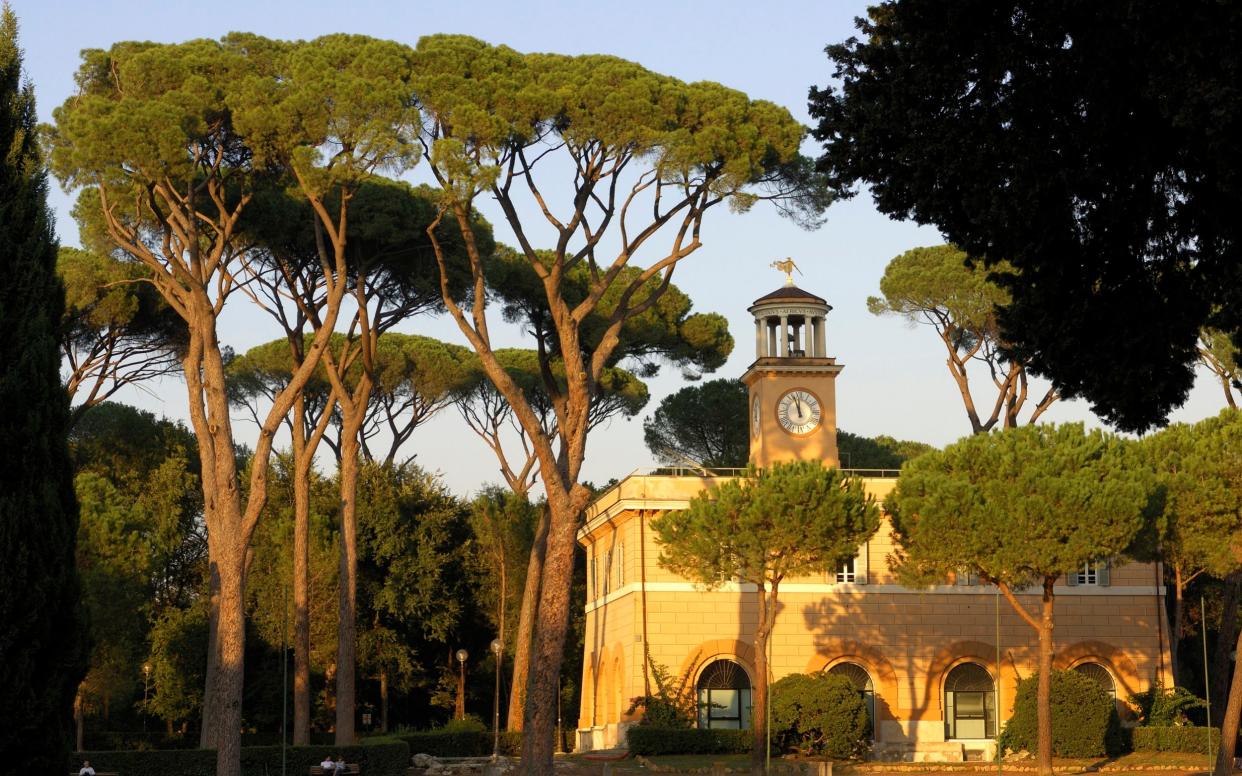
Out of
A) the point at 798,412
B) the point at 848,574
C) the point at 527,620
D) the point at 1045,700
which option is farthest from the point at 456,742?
the point at 1045,700

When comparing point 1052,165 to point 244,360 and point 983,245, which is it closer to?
point 983,245

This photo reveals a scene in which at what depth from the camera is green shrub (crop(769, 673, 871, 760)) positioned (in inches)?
1240

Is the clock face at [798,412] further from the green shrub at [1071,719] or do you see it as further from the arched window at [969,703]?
the green shrub at [1071,719]

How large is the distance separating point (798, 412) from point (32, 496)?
26427 millimetres

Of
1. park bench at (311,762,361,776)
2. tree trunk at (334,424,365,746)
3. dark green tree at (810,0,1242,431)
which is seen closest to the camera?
dark green tree at (810,0,1242,431)

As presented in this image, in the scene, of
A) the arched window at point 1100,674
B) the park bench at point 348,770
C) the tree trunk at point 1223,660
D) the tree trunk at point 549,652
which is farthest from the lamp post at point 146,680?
the tree trunk at point 1223,660

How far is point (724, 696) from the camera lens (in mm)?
35219

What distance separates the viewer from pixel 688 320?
135ft

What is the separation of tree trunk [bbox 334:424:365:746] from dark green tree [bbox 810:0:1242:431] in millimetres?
19367

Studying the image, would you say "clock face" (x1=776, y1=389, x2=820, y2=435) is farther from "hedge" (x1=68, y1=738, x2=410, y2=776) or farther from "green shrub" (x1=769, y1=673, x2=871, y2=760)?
"hedge" (x1=68, y1=738, x2=410, y2=776)

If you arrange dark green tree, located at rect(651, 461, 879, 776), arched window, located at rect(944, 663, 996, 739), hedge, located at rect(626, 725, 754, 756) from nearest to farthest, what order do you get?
dark green tree, located at rect(651, 461, 879, 776)
hedge, located at rect(626, 725, 754, 756)
arched window, located at rect(944, 663, 996, 739)

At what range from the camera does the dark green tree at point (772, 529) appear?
29859mm

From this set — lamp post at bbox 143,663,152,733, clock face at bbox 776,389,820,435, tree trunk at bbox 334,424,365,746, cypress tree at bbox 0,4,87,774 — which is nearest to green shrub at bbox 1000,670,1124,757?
clock face at bbox 776,389,820,435

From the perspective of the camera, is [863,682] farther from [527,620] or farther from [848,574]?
[527,620]
